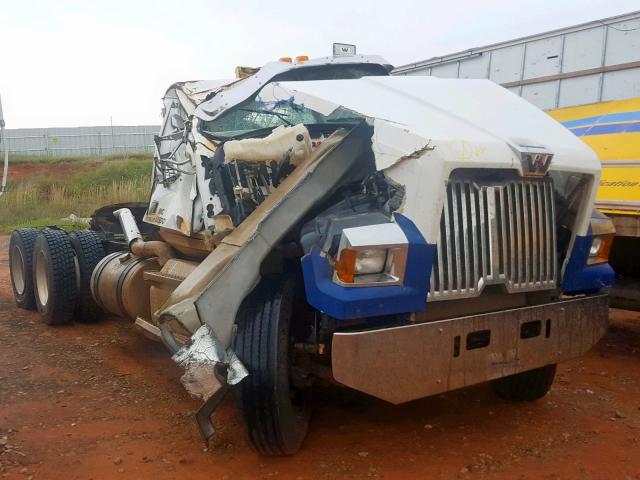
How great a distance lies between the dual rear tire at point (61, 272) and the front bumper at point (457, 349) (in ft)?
14.5

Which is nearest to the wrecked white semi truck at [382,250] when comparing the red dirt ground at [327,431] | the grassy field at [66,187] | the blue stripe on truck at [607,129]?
the red dirt ground at [327,431]

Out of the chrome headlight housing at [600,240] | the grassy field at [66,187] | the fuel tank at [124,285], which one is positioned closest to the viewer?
the chrome headlight housing at [600,240]

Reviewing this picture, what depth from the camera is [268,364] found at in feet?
10.9

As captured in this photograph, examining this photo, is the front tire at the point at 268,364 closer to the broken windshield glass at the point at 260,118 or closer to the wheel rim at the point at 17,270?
the broken windshield glass at the point at 260,118

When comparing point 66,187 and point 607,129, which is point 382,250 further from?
point 66,187

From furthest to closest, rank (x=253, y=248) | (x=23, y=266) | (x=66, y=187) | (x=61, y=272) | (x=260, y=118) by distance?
(x=66, y=187) < (x=23, y=266) < (x=61, y=272) < (x=260, y=118) < (x=253, y=248)

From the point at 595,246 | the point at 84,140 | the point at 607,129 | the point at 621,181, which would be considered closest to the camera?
the point at 595,246

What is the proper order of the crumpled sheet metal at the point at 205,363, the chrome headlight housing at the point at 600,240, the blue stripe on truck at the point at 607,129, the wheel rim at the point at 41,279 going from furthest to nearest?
the wheel rim at the point at 41,279
the blue stripe on truck at the point at 607,129
the chrome headlight housing at the point at 600,240
the crumpled sheet metal at the point at 205,363

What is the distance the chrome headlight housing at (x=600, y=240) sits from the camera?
3.97 m

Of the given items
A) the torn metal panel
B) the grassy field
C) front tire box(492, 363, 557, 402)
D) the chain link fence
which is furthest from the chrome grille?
the chain link fence

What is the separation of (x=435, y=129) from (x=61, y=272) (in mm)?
4614

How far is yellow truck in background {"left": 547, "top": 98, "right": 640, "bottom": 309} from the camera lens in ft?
16.9

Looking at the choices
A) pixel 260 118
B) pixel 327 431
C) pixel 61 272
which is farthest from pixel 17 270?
pixel 327 431

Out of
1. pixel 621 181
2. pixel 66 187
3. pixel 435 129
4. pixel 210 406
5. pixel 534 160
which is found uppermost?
pixel 435 129
